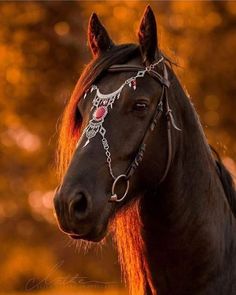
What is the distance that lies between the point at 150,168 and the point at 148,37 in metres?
0.77

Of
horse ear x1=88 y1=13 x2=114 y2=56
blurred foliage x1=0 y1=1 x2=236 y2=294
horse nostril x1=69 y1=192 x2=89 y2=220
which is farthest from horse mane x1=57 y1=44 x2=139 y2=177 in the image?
blurred foliage x1=0 y1=1 x2=236 y2=294

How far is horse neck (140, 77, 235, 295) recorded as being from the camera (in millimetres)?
4852

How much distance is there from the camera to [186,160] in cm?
495

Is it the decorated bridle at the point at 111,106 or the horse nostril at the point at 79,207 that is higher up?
the decorated bridle at the point at 111,106

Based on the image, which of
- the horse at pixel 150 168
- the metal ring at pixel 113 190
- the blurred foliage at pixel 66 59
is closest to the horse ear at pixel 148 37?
the horse at pixel 150 168

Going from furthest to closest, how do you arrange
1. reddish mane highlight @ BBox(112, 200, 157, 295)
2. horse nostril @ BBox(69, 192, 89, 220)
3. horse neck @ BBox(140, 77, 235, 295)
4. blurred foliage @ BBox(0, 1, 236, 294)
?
blurred foliage @ BBox(0, 1, 236, 294)
reddish mane highlight @ BBox(112, 200, 157, 295)
horse neck @ BBox(140, 77, 235, 295)
horse nostril @ BBox(69, 192, 89, 220)

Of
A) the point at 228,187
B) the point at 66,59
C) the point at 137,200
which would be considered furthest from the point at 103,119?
the point at 66,59

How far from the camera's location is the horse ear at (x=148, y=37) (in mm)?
4898

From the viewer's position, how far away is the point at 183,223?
191 inches

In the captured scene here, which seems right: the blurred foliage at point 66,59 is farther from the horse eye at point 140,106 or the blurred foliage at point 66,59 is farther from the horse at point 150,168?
the horse eye at point 140,106

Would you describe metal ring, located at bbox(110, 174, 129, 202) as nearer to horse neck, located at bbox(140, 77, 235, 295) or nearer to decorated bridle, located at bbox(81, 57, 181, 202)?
decorated bridle, located at bbox(81, 57, 181, 202)

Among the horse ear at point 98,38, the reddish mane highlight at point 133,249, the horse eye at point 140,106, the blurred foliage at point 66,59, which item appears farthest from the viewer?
the blurred foliage at point 66,59

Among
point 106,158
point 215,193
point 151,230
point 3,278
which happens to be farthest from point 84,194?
point 3,278

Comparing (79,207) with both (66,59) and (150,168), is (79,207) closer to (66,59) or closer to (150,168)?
(150,168)
